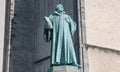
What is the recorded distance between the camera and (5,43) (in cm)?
1198

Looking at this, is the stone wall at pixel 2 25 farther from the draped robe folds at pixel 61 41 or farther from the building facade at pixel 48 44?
the draped robe folds at pixel 61 41

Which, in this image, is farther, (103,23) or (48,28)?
(103,23)

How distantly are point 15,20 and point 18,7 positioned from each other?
0.55 m

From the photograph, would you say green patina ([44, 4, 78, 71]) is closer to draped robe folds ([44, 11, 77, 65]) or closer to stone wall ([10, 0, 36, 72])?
draped robe folds ([44, 11, 77, 65])

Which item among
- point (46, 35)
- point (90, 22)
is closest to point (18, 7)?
point (90, 22)

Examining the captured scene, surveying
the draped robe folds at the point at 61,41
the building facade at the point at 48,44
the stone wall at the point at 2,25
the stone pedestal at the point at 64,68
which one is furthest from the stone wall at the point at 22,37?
the stone pedestal at the point at 64,68

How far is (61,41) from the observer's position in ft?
20.0

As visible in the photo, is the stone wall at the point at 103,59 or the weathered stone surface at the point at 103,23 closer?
the stone wall at the point at 103,59

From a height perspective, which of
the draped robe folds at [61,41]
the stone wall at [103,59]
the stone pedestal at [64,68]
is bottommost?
the stone wall at [103,59]

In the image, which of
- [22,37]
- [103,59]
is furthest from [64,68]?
[22,37]

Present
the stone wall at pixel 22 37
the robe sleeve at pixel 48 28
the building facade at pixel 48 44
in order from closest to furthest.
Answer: the robe sleeve at pixel 48 28 → the building facade at pixel 48 44 → the stone wall at pixel 22 37

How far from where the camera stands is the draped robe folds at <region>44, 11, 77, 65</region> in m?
5.98

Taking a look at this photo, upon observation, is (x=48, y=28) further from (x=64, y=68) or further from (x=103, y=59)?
(x=103, y=59)

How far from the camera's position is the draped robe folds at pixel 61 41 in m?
5.98
